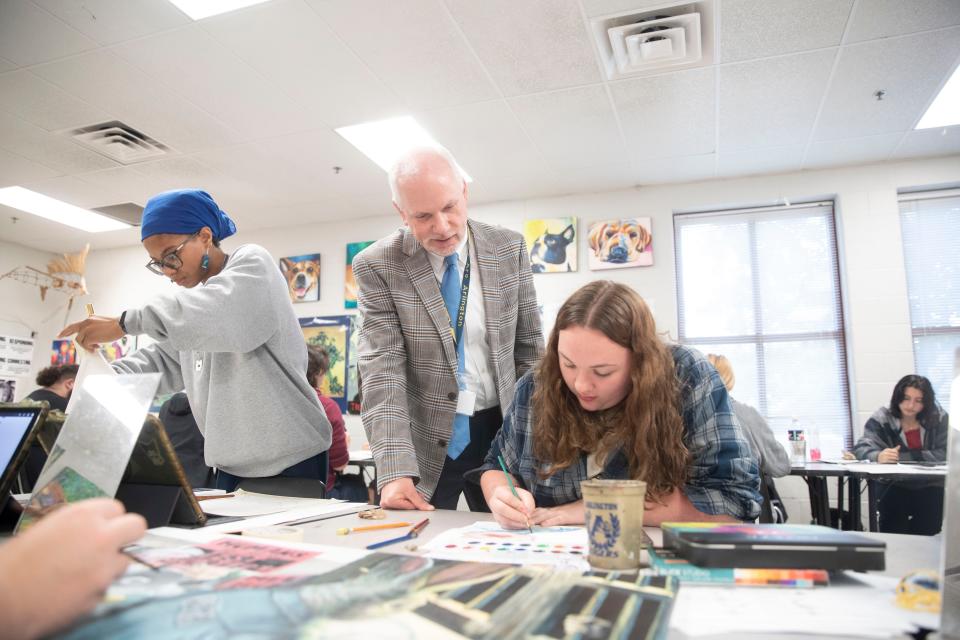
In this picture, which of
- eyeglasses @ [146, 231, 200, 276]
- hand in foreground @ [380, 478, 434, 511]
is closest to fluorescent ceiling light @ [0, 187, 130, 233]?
eyeglasses @ [146, 231, 200, 276]

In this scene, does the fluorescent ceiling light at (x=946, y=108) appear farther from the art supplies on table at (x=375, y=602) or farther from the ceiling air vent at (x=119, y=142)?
the ceiling air vent at (x=119, y=142)

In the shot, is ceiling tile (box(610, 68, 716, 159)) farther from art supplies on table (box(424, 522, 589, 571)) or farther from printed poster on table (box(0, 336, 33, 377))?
printed poster on table (box(0, 336, 33, 377))

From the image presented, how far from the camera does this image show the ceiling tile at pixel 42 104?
3.31 metres

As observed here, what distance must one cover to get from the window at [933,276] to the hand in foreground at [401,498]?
4.38 m

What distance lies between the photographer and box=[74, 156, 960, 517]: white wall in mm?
4316

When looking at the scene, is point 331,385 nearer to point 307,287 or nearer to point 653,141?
point 307,287

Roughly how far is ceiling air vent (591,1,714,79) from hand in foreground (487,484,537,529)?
2435mm

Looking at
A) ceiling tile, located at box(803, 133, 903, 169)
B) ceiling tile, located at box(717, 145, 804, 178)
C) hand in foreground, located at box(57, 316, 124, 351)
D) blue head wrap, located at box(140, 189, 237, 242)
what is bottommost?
hand in foreground, located at box(57, 316, 124, 351)

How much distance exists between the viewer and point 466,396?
59.3 inches

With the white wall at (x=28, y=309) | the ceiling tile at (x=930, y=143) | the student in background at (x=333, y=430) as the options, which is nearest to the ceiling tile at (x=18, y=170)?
the white wall at (x=28, y=309)

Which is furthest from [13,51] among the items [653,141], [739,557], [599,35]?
[739,557]

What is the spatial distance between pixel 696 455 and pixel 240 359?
101cm

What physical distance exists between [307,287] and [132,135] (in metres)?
2.04

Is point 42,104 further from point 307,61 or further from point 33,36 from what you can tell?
point 307,61
